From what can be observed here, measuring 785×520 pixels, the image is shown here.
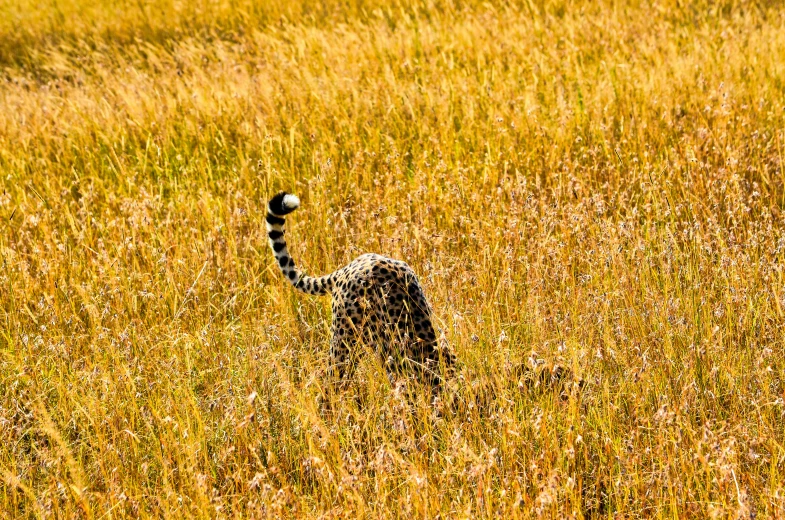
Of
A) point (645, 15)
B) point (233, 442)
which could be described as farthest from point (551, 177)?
point (645, 15)

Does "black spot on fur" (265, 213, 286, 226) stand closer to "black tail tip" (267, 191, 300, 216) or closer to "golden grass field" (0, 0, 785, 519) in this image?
"black tail tip" (267, 191, 300, 216)

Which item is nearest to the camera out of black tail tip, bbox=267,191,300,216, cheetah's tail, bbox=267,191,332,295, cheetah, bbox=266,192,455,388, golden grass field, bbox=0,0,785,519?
golden grass field, bbox=0,0,785,519

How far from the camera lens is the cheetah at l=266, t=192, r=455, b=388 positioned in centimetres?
314

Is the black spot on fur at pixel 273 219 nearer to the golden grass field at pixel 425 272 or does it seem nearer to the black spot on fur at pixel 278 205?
the black spot on fur at pixel 278 205

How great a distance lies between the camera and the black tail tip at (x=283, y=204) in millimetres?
3362

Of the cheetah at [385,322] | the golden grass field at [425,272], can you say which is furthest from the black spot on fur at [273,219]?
the golden grass field at [425,272]

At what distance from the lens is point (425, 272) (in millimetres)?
3941

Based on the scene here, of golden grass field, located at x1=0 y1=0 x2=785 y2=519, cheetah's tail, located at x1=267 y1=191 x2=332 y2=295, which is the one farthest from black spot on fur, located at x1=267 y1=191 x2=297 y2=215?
golden grass field, located at x1=0 y1=0 x2=785 y2=519

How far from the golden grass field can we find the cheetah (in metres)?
0.10

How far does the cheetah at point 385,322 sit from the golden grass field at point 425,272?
0.32 ft

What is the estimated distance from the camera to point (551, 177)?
4762mm

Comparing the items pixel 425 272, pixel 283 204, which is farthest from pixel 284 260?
pixel 425 272

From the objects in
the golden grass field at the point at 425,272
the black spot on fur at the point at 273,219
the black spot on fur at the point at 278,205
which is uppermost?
the black spot on fur at the point at 278,205

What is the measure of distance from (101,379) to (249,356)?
0.53m
